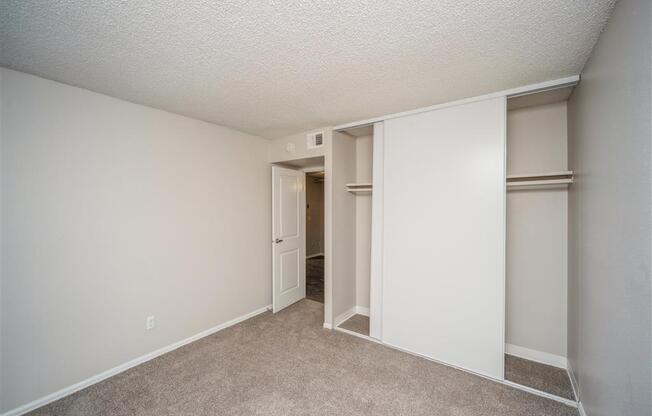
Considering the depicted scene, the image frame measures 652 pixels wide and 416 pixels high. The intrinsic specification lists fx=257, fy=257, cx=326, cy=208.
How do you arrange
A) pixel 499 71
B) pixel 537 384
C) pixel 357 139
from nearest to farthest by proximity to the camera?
pixel 499 71 < pixel 537 384 < pixel 357 139

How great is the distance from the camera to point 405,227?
267 centimetres

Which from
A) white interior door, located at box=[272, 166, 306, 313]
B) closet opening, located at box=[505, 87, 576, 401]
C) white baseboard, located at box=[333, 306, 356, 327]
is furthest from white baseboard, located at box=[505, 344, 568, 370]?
white interior door, located at box=[272, 166, 306, 313]

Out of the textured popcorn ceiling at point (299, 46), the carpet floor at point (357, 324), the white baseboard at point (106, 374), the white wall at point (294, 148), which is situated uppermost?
the textured popcorn ceiling at point (299, 46)

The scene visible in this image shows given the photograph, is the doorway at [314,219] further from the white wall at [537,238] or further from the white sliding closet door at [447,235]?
the white wall at [537,238]

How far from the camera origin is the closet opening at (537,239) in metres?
2.34

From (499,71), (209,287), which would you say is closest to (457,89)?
(499,71)

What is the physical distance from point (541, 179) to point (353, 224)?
205 centimetres

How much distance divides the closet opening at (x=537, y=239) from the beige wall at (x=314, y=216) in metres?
5.53

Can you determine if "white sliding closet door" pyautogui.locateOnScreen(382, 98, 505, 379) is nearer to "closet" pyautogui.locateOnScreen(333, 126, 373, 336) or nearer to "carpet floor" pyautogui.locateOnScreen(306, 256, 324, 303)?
"closet" pyautogui.locateOnScreen(333, 126, 373, 336)

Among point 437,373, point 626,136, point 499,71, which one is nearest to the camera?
point 626,136

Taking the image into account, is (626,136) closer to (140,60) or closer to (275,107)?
(275,107)

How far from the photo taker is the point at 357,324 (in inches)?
128

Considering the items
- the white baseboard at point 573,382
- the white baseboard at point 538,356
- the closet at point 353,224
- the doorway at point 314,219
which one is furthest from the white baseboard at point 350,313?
the doorway at point 314,219

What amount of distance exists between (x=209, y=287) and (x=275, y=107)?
7.11ft
